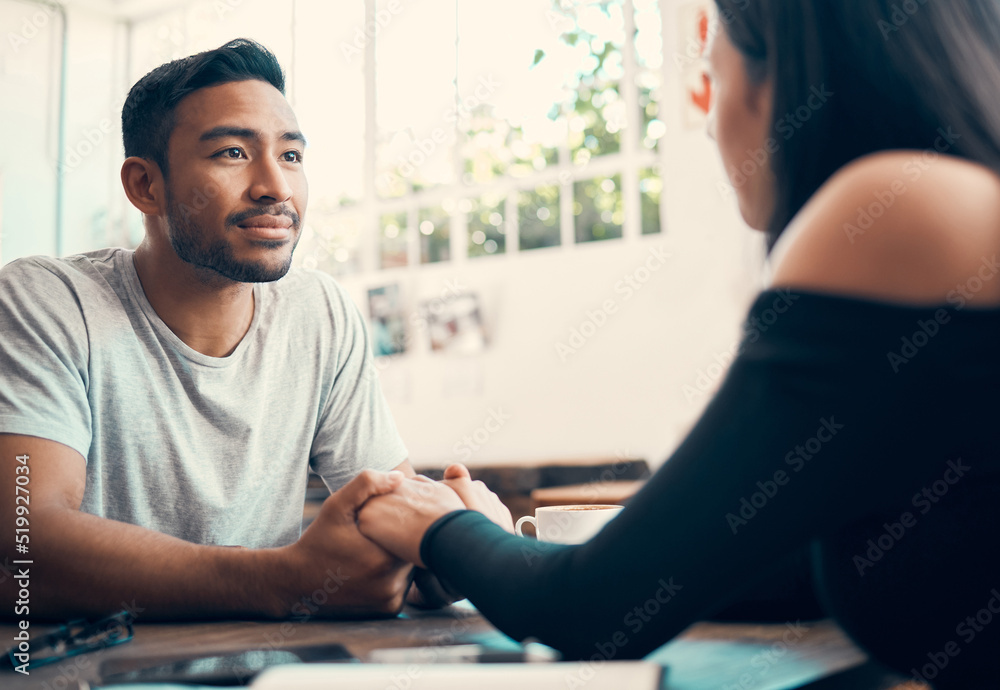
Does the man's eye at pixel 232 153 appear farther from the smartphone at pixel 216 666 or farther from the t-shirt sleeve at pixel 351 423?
the smartphone at pixel 216 666

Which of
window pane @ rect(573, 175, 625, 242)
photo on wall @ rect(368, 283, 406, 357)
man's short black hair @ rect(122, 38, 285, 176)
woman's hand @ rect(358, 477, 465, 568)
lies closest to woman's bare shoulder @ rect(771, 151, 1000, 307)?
woman's hand @ rect(358, 477, 465, 568)

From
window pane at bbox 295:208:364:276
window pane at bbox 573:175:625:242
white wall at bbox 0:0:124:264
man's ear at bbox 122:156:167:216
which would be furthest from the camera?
white wall at bbox 0:0:124:264

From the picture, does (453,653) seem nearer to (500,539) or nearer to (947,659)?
(500,539)

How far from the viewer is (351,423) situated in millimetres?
1401

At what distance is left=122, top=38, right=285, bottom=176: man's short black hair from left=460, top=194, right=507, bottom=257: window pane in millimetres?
4052

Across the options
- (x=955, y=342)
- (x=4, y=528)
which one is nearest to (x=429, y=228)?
(x=4, y=528)

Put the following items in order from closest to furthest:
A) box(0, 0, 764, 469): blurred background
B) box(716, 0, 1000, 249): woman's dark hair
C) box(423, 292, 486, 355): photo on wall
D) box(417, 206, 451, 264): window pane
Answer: box(716, 0, 1000, 249): woman's dark hair
box(0, 0, 764, 469): blurred background
box(423, 292, 486, 355): photo on wall
box(417, 206, 451, 264): window pane

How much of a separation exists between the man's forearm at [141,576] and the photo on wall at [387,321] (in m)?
4.94

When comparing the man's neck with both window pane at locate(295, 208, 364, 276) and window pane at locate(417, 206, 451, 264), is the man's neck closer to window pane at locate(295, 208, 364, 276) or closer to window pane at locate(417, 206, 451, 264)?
A: window pane at locate(417, 206, 451, 264)

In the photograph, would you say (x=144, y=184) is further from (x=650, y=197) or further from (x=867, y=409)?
(x=650, y=197)

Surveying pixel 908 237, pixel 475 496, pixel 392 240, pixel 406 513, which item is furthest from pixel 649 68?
pixel 908 237

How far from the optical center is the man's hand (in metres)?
0.83

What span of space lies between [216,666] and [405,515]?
0.83 feet

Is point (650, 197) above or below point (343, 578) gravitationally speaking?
above
